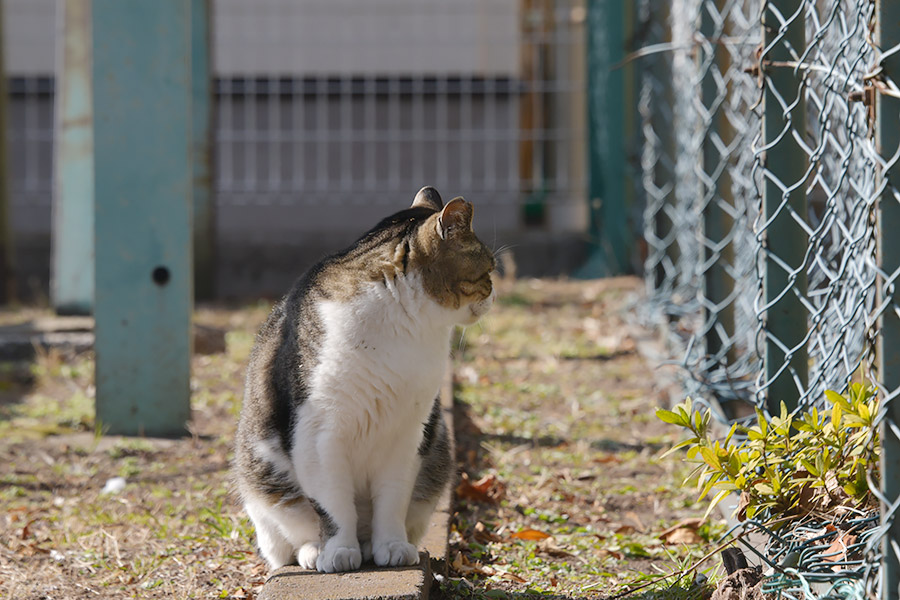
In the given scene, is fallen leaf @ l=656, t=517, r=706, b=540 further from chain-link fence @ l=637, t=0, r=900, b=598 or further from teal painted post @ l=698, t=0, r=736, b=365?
teal painted post @ l=698, t=0, r=736, b=365

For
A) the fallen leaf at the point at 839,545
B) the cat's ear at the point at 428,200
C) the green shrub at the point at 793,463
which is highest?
the cat's ear at the point at 428,200

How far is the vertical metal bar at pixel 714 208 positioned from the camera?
10.8 feet

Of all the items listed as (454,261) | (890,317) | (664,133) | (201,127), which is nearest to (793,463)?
(890,317)

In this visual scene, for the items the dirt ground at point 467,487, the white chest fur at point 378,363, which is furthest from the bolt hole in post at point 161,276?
the white chest fur at point 378,363

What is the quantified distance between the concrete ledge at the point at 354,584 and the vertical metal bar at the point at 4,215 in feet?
16.4

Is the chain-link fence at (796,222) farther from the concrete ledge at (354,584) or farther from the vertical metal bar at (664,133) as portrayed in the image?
the concrete ledge at (354,584)

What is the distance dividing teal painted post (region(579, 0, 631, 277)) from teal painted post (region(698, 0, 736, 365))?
2.75 metres

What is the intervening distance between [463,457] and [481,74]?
5.51 m

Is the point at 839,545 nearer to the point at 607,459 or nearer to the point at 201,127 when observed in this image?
the point at 607,459

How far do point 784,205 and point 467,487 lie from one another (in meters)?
1.20

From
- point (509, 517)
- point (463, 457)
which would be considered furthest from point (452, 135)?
point (509, 517)

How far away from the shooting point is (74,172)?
5293 mm

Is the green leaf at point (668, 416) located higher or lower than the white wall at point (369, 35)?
lower

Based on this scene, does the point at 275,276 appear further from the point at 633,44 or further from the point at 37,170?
the point at 633,44
